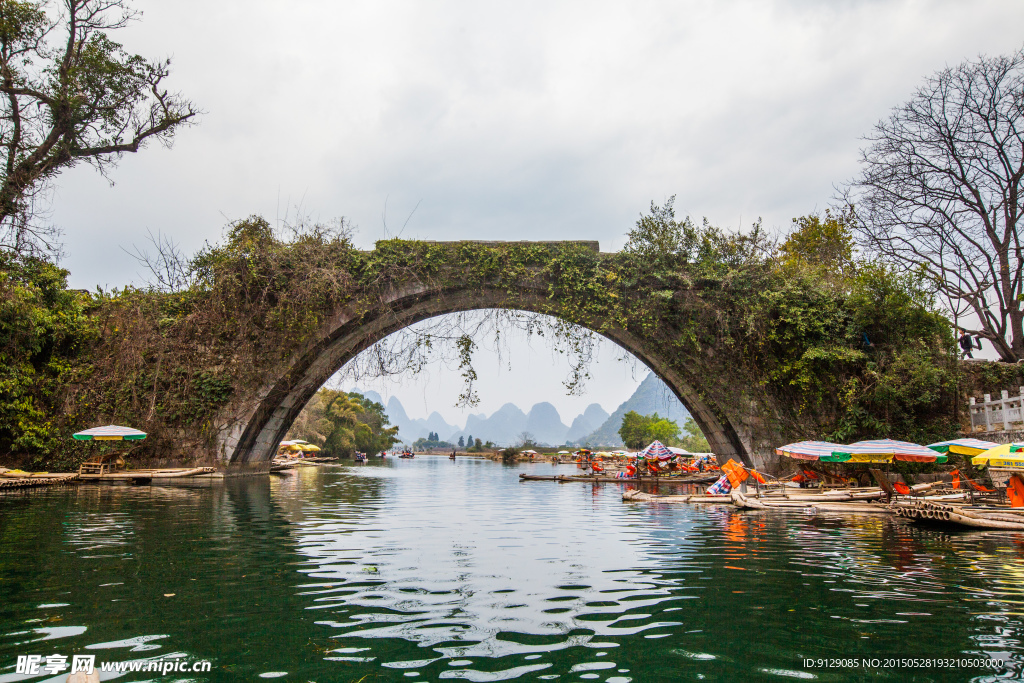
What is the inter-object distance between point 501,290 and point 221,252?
6072 mm

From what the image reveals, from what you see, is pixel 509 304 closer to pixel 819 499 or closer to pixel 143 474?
pixel 819 499

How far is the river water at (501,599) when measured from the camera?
8.46ft

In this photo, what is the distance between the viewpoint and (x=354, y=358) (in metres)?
13.4

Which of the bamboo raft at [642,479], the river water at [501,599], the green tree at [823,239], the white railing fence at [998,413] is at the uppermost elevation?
the green tree at [823,239]

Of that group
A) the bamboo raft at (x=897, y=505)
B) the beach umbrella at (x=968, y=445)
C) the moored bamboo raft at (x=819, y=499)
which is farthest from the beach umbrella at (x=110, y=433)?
the beach umbrella at (x=968, y=445)

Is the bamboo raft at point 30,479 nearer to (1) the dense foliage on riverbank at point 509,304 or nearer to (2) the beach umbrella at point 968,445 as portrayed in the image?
(1) the dense foliage on riverbank at point 509,304

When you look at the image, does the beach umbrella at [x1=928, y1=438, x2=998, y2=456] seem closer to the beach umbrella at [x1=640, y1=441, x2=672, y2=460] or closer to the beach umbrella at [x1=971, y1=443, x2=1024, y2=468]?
the beach umbrella at [x1=971, y1=443, x2=1024, y2=468]

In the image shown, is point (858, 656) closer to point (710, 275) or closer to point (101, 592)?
point (101, 592)

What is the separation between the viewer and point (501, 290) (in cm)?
1295

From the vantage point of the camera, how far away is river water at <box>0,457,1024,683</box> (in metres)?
2.58

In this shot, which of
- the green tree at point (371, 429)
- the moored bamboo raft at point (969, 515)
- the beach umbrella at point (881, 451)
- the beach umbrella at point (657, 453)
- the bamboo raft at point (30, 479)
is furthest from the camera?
the green tree at point (371, 429)

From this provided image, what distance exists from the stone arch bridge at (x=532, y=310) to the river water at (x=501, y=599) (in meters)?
5.46

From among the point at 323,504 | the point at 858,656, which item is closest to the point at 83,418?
the point at 323,504

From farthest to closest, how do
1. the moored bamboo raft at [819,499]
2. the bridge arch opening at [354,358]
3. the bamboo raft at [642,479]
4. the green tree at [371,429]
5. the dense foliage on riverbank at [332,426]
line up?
1. the green tree at [371,429]
2. the dense foliage on riverbank at [332,426]
3. the bamboo raft at [642,479]
4. the bridge arch opening at [354,358]
5. the moored bamboo raft at [819,499]
